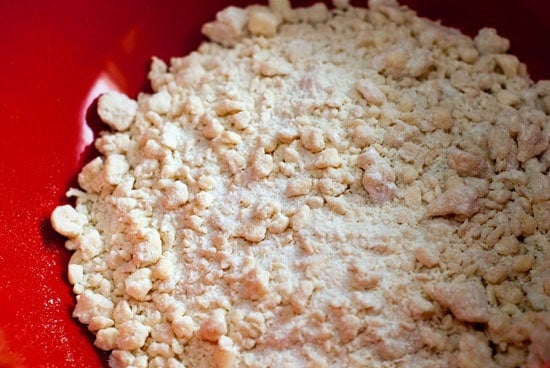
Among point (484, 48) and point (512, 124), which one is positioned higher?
point (484, 48)

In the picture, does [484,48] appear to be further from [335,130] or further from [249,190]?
[249,190]

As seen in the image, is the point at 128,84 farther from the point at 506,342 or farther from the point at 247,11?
the point at 506,342

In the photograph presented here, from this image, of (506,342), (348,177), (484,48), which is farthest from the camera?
(484,48)

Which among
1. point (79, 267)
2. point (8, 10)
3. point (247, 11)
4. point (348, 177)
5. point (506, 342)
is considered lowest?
point (79, 267)

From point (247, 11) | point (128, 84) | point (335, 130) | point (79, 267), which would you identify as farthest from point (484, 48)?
point (79, 267)

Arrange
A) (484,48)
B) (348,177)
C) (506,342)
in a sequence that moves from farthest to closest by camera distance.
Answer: (484,48) → (348,177) → (506,342)

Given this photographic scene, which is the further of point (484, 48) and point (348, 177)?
point (484, 48)
